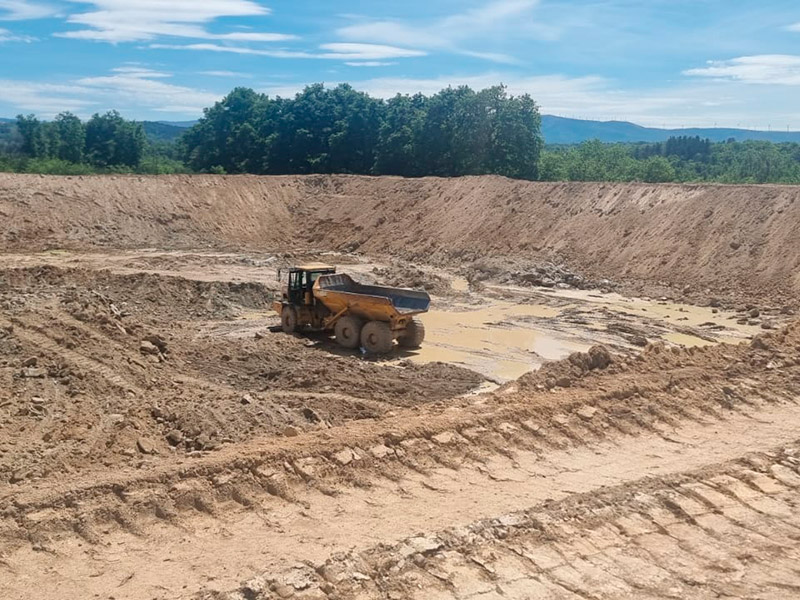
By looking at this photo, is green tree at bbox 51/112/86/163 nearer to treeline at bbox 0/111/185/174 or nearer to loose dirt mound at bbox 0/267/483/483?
treeline at bbox 0/111/185/174

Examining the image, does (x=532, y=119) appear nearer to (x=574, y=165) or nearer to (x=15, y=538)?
(x=574, y=165)

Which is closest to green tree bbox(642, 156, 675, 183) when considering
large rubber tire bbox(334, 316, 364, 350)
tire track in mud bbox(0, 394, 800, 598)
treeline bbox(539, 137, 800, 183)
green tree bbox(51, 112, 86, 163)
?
treeline bbox(539, 137, 800, 183)

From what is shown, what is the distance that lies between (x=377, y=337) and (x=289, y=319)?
2.31 metres

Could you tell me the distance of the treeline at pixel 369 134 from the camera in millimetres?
41781

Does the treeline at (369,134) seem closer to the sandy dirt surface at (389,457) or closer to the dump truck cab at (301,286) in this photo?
the sandy dirt surface at (389,457)

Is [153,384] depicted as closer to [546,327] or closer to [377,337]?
[377,337]

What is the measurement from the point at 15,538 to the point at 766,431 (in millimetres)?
9325

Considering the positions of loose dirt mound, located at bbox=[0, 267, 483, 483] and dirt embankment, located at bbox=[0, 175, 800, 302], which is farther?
dirt embankment, located at bbox=[0, 175, 800, 302]

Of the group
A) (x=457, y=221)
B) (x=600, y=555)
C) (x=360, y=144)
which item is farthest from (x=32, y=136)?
(x=600, y=555)

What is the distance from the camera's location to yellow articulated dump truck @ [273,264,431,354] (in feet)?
49.2

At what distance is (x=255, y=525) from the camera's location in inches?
290

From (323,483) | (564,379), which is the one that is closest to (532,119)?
(564,379)

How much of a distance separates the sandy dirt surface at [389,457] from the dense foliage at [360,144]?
23.7 m

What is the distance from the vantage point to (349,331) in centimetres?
1538
